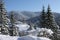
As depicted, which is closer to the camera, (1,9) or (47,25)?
(1,9)

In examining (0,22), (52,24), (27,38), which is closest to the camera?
(27,38)

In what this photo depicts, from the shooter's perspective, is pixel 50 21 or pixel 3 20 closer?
pixel 3 20

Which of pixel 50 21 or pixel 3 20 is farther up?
pixel 3 20

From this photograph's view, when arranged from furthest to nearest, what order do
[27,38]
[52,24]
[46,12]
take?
[46,12], [52,24], [27,38]

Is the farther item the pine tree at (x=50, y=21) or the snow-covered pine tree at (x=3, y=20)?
the pine tree at (x=50, y=21)

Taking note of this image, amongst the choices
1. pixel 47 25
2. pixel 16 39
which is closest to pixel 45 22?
pixel 47 25

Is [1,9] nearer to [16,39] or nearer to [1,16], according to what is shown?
[1,16]

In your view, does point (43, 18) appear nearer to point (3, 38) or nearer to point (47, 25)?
point (47, 25)

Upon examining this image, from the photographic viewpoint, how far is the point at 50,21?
38.4 metres

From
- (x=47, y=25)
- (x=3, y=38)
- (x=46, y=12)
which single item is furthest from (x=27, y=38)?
(x=46, y=12)

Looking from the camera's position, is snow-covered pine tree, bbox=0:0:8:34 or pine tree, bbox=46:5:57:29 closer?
snow-covered pine tree, bbox=0:0:8:34

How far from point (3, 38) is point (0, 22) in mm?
22151

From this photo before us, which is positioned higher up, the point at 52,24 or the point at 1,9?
the point at 1,9

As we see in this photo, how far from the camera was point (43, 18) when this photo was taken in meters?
40.1
